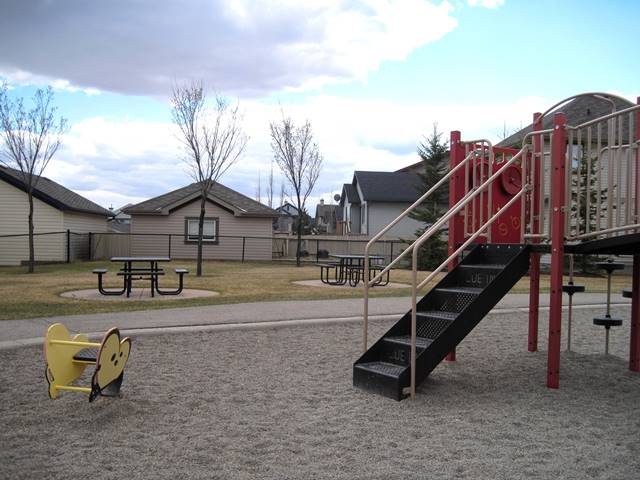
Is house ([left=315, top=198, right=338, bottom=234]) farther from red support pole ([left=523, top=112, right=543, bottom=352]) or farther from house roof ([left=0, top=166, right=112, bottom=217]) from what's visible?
red support pole ([left=523, top=112, right=543, bottom=352])

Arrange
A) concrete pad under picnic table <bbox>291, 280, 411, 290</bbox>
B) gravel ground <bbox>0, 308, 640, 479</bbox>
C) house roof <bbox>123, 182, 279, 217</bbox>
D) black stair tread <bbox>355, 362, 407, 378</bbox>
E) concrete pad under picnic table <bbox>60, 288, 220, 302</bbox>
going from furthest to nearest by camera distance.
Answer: house roof <bbox>123, 182, 279, 217</bbox> < concrete pad under picnic table <bbox>291, 280, 411, 290</bbox> < concrete pad under picnic table <bbox>60, 288, 220, 302</bbox> < black stair tread <bbox>355, 362, 407, 378</bbox> < gravel ground <bbox>0, 308, 640, 479</bbox>

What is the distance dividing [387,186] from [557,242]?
34.5 meters

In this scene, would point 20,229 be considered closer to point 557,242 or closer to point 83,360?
point 83,360

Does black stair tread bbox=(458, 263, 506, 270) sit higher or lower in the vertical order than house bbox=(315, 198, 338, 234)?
lower

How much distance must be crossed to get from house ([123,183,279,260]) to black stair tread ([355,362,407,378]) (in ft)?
81.4

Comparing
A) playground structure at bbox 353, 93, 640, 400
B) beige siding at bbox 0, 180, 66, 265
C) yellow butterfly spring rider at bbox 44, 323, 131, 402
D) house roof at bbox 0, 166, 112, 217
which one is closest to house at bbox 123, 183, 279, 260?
house roof at bbox 0, 166, 112, 217

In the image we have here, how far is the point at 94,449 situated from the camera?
3.96m

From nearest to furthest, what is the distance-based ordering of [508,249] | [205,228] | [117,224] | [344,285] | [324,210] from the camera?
[508,249] < [344,285] < [205,228] < [117,224] < [324,210]

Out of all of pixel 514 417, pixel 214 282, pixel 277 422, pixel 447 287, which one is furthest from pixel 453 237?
pixel 214 282

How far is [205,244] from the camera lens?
3050 centimetres

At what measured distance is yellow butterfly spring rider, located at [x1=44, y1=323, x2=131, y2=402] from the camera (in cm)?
479

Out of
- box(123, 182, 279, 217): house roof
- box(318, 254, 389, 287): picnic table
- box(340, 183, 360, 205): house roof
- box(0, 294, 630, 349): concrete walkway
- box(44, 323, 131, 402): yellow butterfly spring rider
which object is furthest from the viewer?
box(340, 183, 360, 205): house roof

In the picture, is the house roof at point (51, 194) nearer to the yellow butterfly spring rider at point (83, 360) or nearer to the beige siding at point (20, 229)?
the beige siding at point (20, 229)

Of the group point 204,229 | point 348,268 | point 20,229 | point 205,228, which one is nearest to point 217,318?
point 348,268
